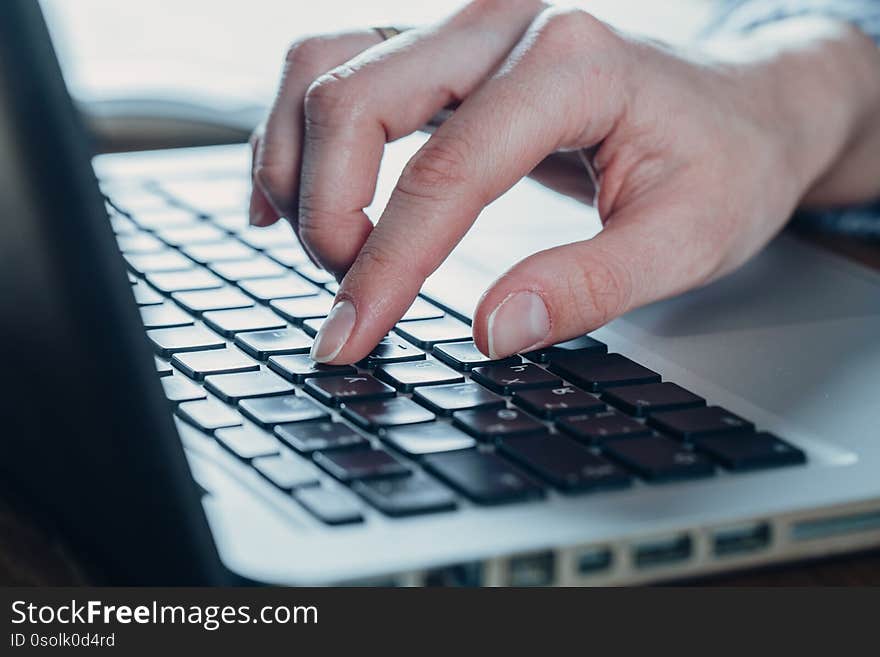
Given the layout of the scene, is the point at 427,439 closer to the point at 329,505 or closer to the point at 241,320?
the point at 329,505

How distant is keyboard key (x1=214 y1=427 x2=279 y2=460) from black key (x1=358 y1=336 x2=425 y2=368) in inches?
3.8

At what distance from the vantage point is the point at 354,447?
15.5 inches

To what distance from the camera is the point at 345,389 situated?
1.50 feet

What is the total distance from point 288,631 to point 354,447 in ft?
0.31

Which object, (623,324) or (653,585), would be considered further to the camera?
(623,324)

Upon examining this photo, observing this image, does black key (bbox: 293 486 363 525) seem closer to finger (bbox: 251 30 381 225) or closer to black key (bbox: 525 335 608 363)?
black key (bbox: 525 335 608 363)

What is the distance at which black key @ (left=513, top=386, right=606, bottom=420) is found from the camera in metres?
0.44

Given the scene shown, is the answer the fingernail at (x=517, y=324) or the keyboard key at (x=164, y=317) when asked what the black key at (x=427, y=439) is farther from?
the keyboard key at (x=164, y=317)

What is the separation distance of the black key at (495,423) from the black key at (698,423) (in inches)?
1.9

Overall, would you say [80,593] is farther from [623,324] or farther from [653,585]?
[623,324]

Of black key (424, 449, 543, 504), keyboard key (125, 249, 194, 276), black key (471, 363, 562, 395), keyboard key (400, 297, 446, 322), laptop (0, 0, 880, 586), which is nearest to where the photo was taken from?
laptop (0, 0, 880, 586)

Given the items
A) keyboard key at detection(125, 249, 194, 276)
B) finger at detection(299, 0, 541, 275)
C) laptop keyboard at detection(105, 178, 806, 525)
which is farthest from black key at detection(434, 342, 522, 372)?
keyboard key at detection(125, 249, 194, 276)

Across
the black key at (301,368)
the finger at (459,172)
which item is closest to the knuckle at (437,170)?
the finger at (459,172)

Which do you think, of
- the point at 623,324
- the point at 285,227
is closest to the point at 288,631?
the point at 623,324
